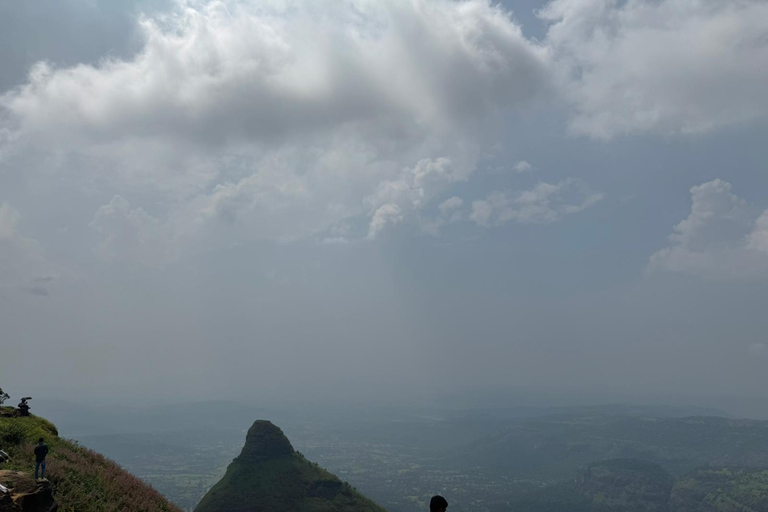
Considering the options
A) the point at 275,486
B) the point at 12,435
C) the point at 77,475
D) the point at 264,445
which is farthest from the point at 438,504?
the point at 264,445

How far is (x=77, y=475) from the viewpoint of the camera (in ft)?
102

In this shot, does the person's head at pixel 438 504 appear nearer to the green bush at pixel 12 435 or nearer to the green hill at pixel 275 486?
the green bush at pixel 12 435

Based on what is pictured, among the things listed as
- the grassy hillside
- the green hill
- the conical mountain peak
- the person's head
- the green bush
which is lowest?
the green hill

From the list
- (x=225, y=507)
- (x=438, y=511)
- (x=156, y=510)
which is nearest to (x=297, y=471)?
(x=225, y=507)

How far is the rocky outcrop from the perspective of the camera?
70.8 feet

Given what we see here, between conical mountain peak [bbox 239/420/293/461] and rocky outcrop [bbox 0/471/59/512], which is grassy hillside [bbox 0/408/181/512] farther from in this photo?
conical mountain peak [bbox 239/420/293/461]

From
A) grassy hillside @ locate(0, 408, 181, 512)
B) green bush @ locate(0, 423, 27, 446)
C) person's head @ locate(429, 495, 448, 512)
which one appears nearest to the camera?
person's head @ locate(429, 495, 448, 512)

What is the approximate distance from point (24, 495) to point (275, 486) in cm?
10260

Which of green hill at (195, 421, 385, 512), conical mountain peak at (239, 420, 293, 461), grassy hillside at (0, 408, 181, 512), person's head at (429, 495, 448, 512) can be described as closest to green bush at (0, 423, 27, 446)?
grassy hillside at (0, 408, 181, 512)

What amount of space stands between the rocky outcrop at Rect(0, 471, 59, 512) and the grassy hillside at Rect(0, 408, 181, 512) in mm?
3083

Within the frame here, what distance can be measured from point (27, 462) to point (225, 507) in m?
84.2

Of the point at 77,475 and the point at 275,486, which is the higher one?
the point at 77,475

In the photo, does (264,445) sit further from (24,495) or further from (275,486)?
(24,495)

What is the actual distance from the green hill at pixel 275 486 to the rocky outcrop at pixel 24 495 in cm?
8977
